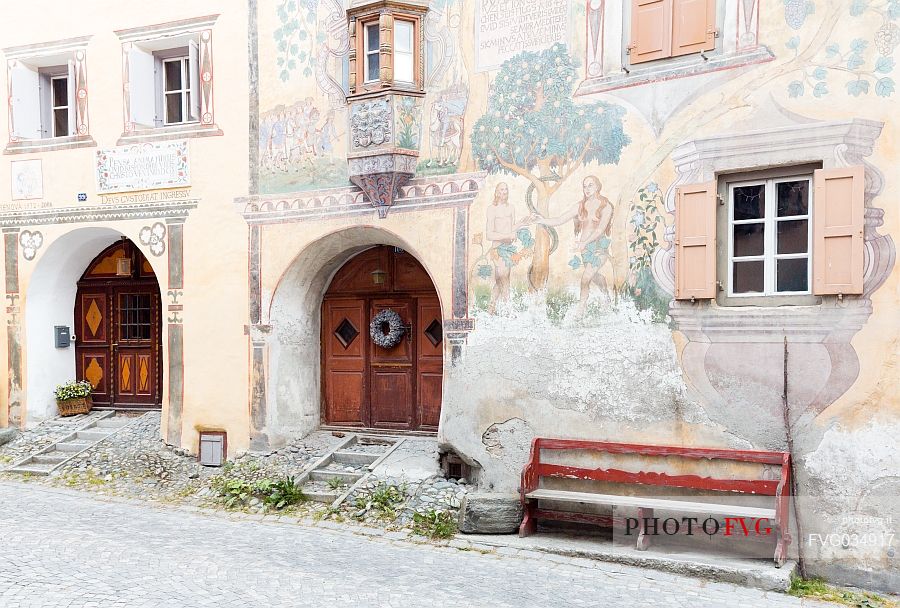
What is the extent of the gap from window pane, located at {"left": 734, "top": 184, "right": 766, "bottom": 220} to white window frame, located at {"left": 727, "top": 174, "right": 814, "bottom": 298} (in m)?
0.03

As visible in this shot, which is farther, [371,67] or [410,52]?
[371,67]

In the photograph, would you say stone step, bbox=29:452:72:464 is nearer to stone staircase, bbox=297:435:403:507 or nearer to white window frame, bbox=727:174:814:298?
stone staircase, bbox=297:435:403:507

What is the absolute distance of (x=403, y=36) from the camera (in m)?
9.21

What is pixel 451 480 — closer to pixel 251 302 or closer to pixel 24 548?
pixel 251 302

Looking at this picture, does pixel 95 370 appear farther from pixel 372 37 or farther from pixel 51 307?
pixel 372 37

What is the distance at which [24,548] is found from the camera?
24.7 feet

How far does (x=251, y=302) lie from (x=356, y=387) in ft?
6.06

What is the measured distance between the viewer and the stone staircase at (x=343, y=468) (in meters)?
9.41

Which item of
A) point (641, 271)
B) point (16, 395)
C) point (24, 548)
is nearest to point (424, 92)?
point (641, 271)

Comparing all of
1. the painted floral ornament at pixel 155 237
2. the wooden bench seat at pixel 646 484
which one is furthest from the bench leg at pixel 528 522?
the painted floral ornament at pixel 155 237

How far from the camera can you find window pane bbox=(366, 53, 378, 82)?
9375 millimetres

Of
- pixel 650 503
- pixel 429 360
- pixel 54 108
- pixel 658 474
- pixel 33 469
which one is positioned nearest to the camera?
pixel 650 503

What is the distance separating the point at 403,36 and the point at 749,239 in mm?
4426

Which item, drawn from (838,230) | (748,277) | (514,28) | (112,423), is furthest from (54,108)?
(838,230)
